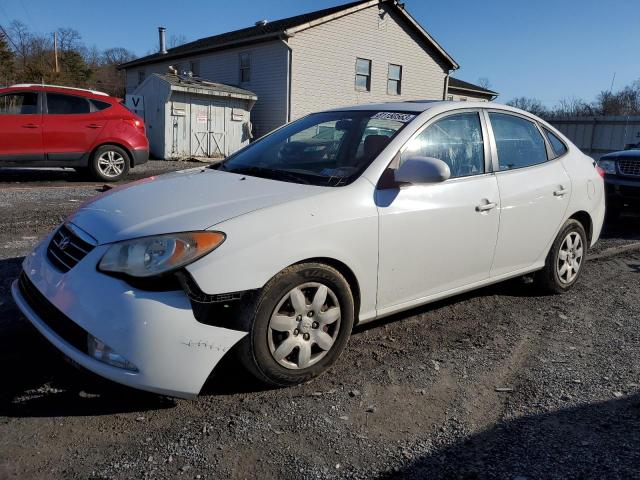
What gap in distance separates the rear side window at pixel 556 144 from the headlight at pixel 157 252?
11.0ft

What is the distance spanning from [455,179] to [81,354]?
2.55 m

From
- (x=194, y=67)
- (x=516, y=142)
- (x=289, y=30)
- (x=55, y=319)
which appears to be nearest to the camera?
(x=55, y=319)

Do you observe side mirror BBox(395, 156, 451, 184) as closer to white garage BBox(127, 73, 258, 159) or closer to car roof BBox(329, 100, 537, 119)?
car roof BBox(329, 100, 537, 119)

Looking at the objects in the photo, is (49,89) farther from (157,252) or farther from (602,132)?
(602,132)

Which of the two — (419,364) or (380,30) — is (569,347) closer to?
(419,364)

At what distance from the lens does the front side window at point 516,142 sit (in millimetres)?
4172

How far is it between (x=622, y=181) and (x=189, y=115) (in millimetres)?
14323

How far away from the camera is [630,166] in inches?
322

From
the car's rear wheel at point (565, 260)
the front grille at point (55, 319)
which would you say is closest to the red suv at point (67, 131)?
the front grille at point (55, 319)

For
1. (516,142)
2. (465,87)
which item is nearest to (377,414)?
(516,142)

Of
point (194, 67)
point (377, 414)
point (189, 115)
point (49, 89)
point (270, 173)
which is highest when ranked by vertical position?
point (194, 67)

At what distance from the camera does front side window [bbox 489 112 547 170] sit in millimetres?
4172

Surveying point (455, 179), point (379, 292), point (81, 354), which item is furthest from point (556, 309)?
point (81, 354)

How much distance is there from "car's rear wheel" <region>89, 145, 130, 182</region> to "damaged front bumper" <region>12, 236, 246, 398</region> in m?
8.50
